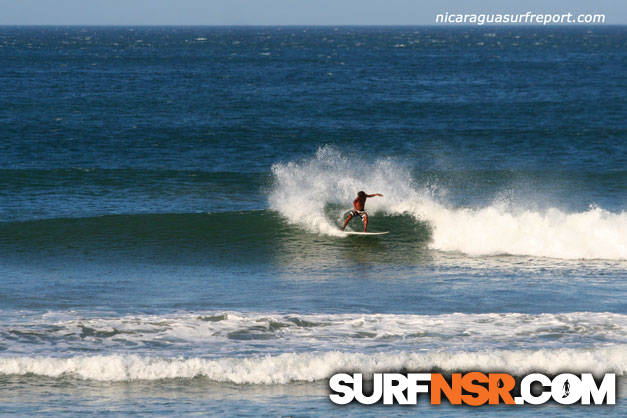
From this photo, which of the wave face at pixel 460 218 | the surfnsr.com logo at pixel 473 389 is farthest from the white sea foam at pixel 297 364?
the wave face at pixel 460 218

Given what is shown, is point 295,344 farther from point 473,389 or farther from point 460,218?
point 460,218

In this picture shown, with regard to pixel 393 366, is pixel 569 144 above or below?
above

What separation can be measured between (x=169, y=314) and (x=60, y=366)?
3.53 m

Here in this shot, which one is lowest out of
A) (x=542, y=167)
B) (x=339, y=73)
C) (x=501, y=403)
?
(x=501, y=403)

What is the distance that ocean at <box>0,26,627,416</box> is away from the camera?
13992 mm

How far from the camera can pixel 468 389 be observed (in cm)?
1343

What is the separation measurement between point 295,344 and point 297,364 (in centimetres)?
124

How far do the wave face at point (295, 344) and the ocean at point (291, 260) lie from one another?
0.15ft

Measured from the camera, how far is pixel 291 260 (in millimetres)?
22922

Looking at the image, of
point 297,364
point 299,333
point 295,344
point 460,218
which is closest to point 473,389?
point 297,364

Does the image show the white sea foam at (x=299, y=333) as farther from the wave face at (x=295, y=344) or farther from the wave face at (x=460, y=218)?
the wave face at (x=460, y=218)

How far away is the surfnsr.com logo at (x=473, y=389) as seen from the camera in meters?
12.9

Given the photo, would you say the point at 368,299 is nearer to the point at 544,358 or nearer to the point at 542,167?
the point at 544,358

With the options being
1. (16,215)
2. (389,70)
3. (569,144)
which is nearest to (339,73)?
(389,70)
